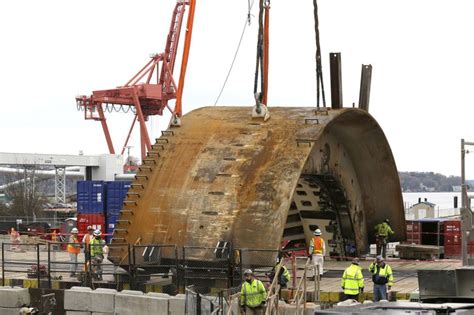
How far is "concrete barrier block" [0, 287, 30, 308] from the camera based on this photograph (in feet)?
70.9

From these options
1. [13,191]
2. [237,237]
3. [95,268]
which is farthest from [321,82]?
[13,191]

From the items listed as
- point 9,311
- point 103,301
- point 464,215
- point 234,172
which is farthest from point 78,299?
point 464,215

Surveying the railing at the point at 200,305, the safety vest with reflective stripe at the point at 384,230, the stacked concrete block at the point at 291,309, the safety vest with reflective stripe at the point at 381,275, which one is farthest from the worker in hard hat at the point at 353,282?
the safety vest with reflective stripe at the point at 384,230

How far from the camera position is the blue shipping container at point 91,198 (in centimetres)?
4794

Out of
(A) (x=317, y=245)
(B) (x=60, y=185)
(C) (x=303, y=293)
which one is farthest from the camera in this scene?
(B) (x=60, y=185)

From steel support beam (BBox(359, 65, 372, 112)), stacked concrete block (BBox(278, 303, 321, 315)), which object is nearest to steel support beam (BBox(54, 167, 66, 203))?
steel support beam (BBox(359, 65, 372, 112))

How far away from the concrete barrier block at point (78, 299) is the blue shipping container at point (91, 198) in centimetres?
2698

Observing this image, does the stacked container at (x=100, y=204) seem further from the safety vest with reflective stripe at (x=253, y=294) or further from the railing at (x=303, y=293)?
the safety vest with reflective stripe at (x=253, y=294)

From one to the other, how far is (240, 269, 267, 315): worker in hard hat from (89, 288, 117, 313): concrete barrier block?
4.17 metres

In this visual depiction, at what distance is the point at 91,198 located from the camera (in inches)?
1898

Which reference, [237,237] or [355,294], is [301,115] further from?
[355,294]

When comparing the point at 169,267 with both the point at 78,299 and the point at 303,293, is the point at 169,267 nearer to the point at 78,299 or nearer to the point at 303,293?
the point at 78,299

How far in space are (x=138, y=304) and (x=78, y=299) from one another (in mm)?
2029

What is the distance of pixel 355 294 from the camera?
18.3 m
